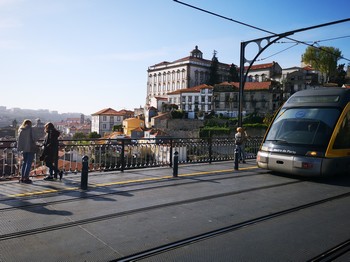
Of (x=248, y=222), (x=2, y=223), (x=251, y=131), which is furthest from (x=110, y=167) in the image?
(x=251, y=131)

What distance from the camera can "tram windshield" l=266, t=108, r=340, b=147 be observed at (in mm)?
9484

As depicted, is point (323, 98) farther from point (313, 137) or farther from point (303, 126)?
point (313, 137)

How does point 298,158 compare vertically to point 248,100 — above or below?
below

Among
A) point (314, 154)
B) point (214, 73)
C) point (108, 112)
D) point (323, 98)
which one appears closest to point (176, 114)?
point (214, 73)

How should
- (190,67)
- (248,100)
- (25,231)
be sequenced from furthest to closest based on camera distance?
(190,67)
(248,100)
(25,231)

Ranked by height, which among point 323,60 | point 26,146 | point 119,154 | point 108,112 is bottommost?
point 119,154

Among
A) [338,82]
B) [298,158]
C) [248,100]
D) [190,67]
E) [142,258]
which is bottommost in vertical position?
[142,258]

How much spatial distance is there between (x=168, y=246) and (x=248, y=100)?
72.1m

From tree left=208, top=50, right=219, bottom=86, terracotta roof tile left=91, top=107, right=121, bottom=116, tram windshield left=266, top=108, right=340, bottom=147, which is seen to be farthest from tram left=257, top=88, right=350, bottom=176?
terracotta roof tile left=91, top=107, right=121, bottom=116

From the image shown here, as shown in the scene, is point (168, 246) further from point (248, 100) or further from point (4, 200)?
point (248, 100)

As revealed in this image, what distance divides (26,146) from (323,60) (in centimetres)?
7903

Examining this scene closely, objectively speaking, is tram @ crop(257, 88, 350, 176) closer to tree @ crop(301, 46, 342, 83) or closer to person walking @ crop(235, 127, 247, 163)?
person walking @ crop(235, 127, 247, 163)

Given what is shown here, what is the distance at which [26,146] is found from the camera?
28.1ft

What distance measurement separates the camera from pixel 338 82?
77188mm
